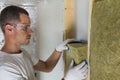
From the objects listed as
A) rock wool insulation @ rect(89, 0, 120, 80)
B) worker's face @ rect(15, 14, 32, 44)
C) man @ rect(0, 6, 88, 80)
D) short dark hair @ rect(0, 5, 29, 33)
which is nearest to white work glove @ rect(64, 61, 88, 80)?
man @ rect(0, 6, 88, 80)

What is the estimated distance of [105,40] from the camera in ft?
3.19

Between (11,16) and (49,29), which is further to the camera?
(49,29)

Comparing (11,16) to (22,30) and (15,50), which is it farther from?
(15,50)

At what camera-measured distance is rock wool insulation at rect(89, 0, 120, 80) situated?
0.89 meters

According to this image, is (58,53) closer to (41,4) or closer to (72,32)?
(72,32)

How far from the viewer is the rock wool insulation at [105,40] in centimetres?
89

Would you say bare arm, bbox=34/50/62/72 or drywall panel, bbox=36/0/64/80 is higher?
drywall panel, bbox=36/0/64/80

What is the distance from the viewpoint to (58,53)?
1.82 m

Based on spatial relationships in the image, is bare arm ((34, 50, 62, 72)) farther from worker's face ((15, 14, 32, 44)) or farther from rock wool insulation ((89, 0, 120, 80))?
rock wool insulation ((89, 0, 120, 80))

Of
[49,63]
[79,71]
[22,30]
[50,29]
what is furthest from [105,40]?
[50,29]

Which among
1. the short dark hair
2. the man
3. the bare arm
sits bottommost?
the bare arm

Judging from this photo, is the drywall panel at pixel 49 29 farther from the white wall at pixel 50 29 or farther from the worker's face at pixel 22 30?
the worker's face at pixel 22 30

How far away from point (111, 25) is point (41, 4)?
128 cm

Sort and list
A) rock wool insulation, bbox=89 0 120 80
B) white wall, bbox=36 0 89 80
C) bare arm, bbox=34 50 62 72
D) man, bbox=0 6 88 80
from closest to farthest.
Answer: rock wool insulation, bbox=89 0 120 80 < man, bbox=0 6 88 80 < bare arm, bbox=34 50 62 72 < white wall, bbox=36 0 89 80
